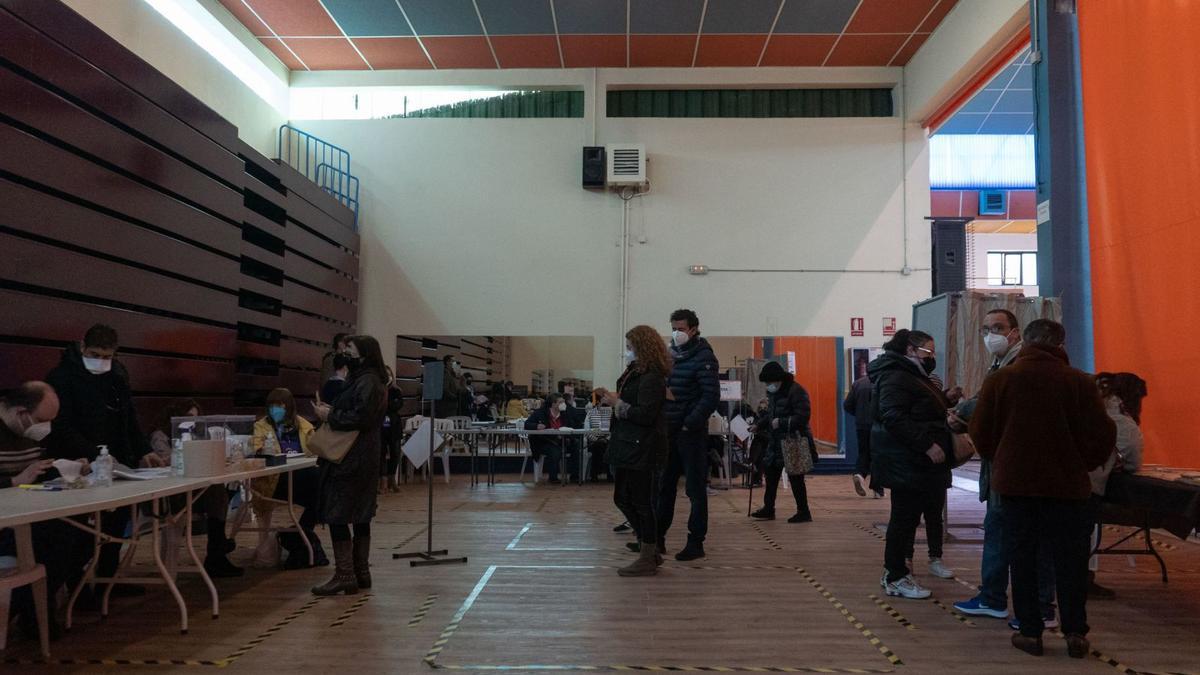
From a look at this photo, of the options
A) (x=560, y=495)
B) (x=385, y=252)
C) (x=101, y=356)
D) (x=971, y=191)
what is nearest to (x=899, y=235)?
(x=971, y=191)

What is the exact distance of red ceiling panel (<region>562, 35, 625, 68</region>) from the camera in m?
A: 10.5

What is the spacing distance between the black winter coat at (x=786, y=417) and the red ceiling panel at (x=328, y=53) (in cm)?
707

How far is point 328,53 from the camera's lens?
10.9m

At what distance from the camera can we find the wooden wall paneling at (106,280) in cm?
502

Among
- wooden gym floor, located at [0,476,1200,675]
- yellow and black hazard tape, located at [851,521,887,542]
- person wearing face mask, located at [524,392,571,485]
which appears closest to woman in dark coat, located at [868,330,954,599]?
wooden gym floor, located at [0,476,1200,675]

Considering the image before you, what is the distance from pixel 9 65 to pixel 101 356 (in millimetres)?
2036

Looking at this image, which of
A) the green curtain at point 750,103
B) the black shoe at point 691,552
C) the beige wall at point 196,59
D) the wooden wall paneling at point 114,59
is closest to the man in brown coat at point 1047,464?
the black shoe at point 691,552

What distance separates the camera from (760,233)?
37.8ft

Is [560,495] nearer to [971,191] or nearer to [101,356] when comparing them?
[101,356]

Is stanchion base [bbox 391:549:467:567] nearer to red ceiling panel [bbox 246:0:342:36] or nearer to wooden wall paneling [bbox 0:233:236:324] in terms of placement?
wooden wall paneling [bbox 0:233:236:324]

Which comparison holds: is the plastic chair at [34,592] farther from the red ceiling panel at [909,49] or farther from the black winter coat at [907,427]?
the red ceiling panel at [909,49]

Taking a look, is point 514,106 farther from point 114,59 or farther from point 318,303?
point 114,59

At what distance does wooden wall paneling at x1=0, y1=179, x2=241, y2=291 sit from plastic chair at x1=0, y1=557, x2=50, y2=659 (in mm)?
2563

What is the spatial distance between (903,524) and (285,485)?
3949mm
